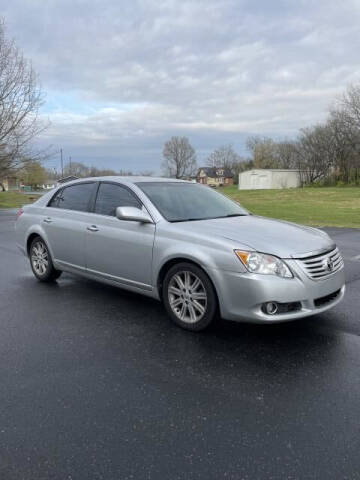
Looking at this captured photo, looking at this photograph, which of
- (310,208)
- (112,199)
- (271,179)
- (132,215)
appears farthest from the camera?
(271,179)

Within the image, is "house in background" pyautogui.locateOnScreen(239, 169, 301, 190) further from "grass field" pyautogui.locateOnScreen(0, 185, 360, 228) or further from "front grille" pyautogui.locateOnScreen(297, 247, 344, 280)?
"front grille" pyautogui.locateOnScreen(297, 247, 344, 280)

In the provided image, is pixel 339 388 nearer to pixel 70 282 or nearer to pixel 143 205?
pixel 143 205

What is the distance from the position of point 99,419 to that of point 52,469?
50cm

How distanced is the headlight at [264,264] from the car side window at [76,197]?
2.66 metres

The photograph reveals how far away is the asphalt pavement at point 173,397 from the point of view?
2.30m

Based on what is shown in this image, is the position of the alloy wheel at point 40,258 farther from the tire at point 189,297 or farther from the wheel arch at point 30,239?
the tire at point 189,297

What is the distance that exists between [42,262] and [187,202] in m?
2.63

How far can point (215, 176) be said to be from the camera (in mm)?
98688

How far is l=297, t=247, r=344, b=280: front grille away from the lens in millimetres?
3867

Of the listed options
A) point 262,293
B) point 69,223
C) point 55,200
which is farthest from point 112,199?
Answer: point 262,293

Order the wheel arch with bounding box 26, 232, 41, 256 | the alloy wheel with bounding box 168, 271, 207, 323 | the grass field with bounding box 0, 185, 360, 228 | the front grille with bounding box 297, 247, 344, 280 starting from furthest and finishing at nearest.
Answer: the grass field with bounding box 0, 185, 360, 228 < the wheel arch with bounding box 26, 232, 41, 256 < the alloy wheel with bounding box 168, 271, 207, 323 < the front grille with bounding box 297, 247, 344, 280

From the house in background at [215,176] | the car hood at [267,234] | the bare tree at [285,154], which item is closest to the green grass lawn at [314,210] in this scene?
the car hood at [267,234]

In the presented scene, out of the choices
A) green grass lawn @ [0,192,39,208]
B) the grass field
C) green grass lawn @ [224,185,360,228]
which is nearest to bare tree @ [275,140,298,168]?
the grass field

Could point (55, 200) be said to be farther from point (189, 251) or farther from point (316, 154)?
point (316, 154)
